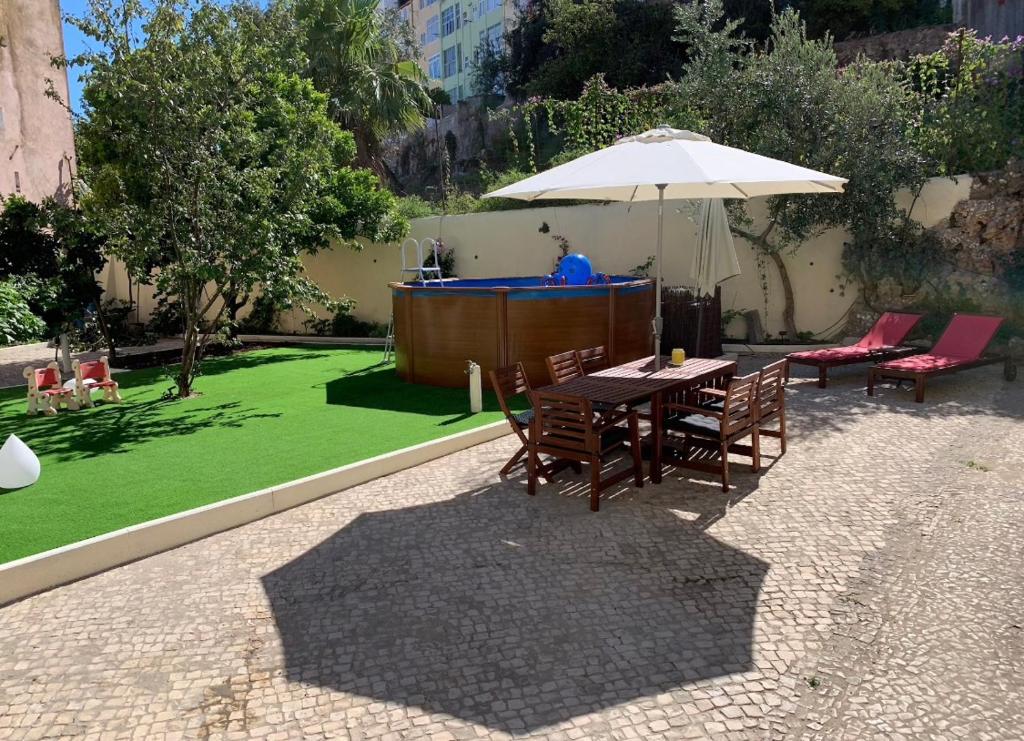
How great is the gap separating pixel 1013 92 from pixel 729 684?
13.5 meters

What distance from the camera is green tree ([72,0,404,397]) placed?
8.70 meters

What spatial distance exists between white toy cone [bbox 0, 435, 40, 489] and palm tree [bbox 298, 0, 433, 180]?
1461 cm

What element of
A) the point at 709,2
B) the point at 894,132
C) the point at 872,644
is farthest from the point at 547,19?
the point at 872,644

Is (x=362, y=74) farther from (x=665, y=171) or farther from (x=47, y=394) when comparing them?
(x=665, y=171)

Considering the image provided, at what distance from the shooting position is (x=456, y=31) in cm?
4756

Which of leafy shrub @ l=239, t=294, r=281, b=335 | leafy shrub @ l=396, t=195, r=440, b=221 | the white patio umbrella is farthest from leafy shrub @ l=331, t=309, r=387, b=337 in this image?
the white patio umbrella

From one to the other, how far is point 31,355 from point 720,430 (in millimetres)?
15664

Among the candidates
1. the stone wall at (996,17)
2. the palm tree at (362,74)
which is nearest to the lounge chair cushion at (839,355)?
the stone wall at (996,17)

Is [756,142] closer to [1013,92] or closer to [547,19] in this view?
[1013,92]

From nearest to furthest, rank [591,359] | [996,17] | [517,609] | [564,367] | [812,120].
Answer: [517,609] < [564,367] < [591,359] < [812,120] < [996,17]

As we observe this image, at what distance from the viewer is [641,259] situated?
14.0 m

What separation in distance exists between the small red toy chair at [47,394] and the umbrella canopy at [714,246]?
345 inches

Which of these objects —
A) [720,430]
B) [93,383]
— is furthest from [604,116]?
[720,430]

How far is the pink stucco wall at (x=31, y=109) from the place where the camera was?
615 inches
